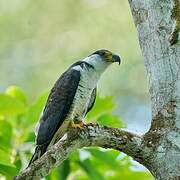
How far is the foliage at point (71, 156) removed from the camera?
3.77m

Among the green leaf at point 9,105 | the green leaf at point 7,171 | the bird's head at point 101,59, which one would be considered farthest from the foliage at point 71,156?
the bird's head at point 101,59

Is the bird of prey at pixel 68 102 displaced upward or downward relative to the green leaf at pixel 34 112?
upward

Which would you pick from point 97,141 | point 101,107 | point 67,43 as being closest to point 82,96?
point 101,107

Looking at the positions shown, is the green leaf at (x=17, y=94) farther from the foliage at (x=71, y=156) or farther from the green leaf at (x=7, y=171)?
the green leaf at (x=7, y=171)

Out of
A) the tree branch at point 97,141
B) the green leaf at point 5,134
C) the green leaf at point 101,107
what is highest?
the green leaf at point 101,107

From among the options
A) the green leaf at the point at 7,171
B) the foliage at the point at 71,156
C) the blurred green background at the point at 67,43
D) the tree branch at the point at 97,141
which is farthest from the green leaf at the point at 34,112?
the blurred green background at the point at 67,43

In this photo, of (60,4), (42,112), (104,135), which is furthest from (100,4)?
(104,135)

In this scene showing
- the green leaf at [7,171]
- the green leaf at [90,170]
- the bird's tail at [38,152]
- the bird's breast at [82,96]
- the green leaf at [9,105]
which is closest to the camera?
the green leaf at [7,171]

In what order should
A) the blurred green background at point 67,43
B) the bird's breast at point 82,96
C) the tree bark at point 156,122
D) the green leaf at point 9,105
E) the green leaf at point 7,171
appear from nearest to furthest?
the tree bark at point 156,122 < the green leaf at point 7,171 < the green leaf at point 9,105 < the bird's breast at point 82,96 < the blurred green background at point 67,43

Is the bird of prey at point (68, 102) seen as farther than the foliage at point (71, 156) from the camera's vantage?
Yes

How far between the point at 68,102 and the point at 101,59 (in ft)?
1.82

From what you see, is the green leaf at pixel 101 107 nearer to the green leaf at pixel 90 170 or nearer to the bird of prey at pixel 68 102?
the bird of prey at pixel 68 102

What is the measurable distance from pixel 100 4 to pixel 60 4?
0.66 metres

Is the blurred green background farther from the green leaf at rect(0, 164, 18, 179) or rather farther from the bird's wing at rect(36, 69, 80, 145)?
the green leaf at rect(0, 164, 18, 179)
